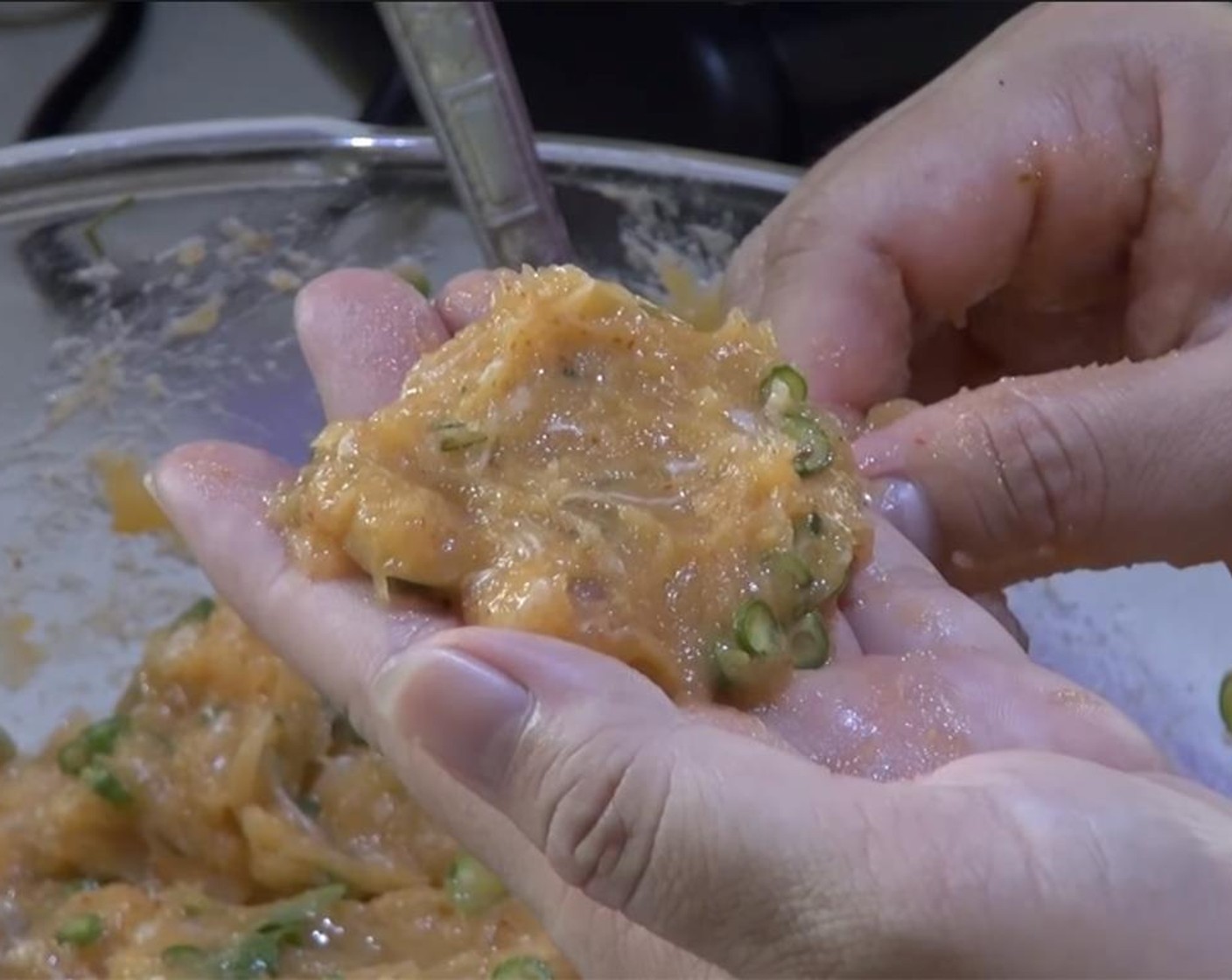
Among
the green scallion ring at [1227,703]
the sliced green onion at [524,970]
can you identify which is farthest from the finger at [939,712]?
the green scallion ring at [1227,703]

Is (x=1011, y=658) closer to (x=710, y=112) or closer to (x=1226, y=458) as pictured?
(x=1226, y=458)

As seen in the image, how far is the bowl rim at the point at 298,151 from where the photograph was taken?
183 centimetres

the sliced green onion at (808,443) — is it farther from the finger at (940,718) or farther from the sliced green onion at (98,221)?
the sliced green onion at (98,221)

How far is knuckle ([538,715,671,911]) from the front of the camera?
0.81 meters

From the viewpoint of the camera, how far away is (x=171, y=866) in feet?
5.26

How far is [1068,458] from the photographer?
4.30 feet

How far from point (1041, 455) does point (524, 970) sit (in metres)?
0.62

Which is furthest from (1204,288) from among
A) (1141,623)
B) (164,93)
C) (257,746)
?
(164,93)

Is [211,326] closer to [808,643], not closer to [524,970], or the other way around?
[524,970]

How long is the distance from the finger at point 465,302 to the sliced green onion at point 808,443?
0.35 m

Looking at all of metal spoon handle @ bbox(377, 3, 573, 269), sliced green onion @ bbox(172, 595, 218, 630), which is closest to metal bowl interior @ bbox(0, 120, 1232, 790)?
sliced green onion @ bbox(172, 595, 218, 630)

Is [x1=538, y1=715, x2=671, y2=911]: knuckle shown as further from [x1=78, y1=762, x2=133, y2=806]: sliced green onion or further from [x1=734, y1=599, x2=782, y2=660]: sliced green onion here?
[x1=78, y1=762, x2=133, y2=806]: sliced green onion

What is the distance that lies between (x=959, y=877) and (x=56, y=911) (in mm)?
1037

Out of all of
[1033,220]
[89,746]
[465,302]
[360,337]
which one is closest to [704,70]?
[1033,220]
